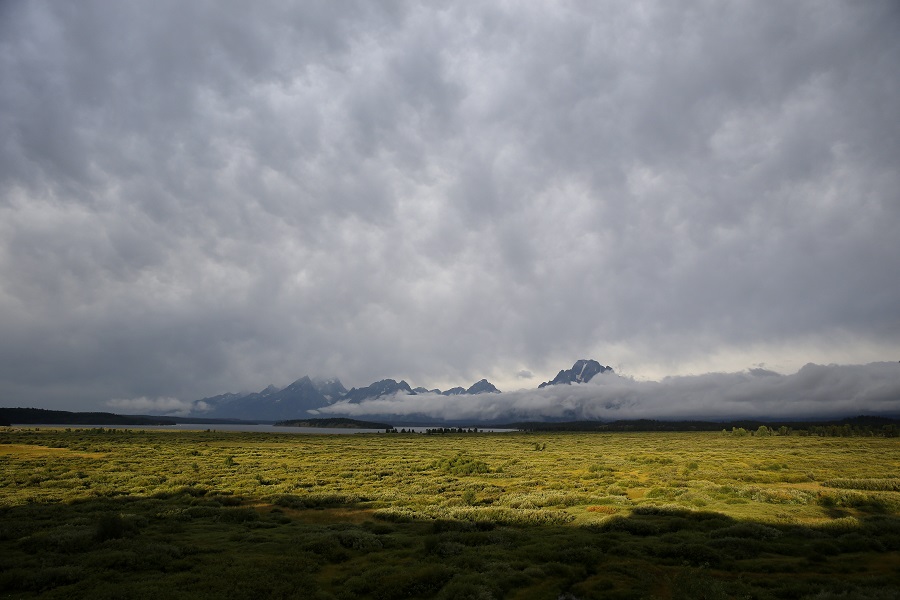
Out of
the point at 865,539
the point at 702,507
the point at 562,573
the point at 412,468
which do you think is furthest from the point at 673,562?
the point at 412,468

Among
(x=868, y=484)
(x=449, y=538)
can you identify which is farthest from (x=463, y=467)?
(x=868, y=484)

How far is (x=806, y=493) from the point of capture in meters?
31.3

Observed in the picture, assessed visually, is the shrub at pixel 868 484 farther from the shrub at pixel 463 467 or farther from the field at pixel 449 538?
the shrub at pixel 463 467

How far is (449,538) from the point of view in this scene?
20516mm

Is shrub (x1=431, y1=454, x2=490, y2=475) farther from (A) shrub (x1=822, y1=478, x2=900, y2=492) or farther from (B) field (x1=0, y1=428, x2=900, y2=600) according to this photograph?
(A) shrub (x1=822, y1=478, x2=900, y2=492)

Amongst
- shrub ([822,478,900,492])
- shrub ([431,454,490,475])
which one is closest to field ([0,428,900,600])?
shrub ([822,478,900,492])

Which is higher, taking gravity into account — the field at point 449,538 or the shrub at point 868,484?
the field at point 449,538

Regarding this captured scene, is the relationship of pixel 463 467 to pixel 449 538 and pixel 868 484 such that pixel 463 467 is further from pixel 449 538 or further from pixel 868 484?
pixel 868 484

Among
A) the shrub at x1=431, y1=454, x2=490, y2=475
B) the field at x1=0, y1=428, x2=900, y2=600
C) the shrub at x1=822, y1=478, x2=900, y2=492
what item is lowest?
the shrub at x1=431, y1=454, x2=490, y2=475

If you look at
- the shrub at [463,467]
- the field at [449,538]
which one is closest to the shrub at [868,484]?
the field at [449,538]

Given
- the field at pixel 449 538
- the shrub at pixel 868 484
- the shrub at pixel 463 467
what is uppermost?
the field at pixel 449 538

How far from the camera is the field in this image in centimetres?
1434

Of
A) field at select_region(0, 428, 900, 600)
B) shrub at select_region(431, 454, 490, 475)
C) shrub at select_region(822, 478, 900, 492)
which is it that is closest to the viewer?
field at select_region(0, 428, 900, 600)

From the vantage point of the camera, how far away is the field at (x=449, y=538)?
47.1 feet
